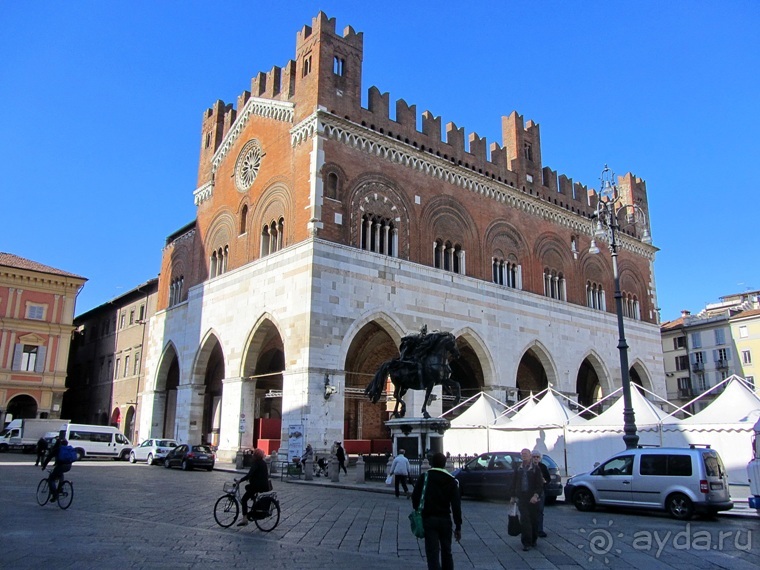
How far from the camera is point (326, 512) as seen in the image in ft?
36.4

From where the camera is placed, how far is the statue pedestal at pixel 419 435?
49.6ft

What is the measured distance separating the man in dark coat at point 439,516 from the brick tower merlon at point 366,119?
18.9 m

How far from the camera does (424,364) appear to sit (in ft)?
51.6

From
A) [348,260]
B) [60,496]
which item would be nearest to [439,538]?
[60,496]

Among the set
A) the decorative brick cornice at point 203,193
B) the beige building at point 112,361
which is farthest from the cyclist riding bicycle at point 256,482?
the beige building at point 112,361

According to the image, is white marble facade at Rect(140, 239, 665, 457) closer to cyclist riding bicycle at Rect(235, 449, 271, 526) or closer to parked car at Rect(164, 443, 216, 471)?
parked car at Rect(164, 443, 216, 471)

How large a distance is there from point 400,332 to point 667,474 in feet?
41.6

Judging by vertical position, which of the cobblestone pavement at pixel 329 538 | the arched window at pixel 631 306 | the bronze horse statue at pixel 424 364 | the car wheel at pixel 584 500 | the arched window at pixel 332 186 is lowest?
the cobblestone pavement at pixel 329 538

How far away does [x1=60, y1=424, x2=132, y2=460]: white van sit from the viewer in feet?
93.0

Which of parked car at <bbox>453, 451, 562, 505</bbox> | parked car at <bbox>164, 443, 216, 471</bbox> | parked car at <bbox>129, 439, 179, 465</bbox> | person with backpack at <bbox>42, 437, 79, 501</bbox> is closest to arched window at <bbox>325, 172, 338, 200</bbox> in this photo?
parked car at <bbox>164, 443, 216, 471</bbox>

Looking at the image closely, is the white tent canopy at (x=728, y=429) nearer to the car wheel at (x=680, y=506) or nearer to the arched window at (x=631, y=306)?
the car wheel at (x=680, y=506)

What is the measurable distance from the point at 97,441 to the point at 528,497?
26.1 meters

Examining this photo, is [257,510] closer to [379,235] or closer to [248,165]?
[379,235]

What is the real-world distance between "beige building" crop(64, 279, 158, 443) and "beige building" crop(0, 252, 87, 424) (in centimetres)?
272
